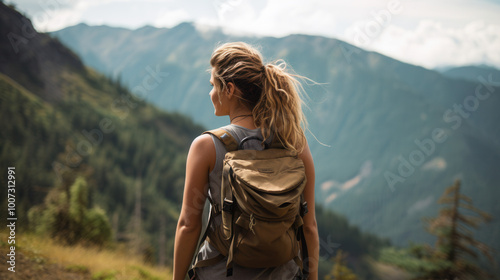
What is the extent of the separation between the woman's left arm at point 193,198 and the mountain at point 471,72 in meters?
126

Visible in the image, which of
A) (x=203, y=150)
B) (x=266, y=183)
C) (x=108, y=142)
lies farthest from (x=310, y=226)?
(x=108, y=142)

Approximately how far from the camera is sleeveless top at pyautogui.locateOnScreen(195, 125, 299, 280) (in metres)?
1.71

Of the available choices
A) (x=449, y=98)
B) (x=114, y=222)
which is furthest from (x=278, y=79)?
(x=449, y=98)

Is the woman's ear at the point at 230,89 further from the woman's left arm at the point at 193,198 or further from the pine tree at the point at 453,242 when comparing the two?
the pine tree at the point at 453,242

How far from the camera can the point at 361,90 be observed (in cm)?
16362

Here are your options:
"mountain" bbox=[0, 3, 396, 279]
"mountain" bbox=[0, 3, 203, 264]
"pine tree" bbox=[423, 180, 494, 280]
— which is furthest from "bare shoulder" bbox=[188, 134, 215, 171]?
"mountain" bbox=[0, 3, 203, 264]

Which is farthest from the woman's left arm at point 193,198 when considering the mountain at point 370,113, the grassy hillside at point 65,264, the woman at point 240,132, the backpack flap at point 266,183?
the mountain at point 370,113

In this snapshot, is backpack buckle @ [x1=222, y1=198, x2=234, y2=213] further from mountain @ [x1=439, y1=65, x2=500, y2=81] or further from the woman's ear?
mountain @ [x1=439, y1=65, x2=500, y2=81]

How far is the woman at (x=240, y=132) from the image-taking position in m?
1.70

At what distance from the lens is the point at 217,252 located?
174 cm

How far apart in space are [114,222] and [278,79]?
141ft

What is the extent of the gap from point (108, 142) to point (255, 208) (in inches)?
2575

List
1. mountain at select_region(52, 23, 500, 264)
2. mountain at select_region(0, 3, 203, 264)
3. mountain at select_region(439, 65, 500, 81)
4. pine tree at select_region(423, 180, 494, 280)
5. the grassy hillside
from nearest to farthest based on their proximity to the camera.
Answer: the grassy hillside < pine tree at select_region(423, 180, 494, 280) < mountain at select_region(0, 3, 203, 264) < mountain at select_region(439, 65, 500, 81) < mountain at select_region(52, 23, 500, 264)

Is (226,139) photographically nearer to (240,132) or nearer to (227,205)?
(240,132)
